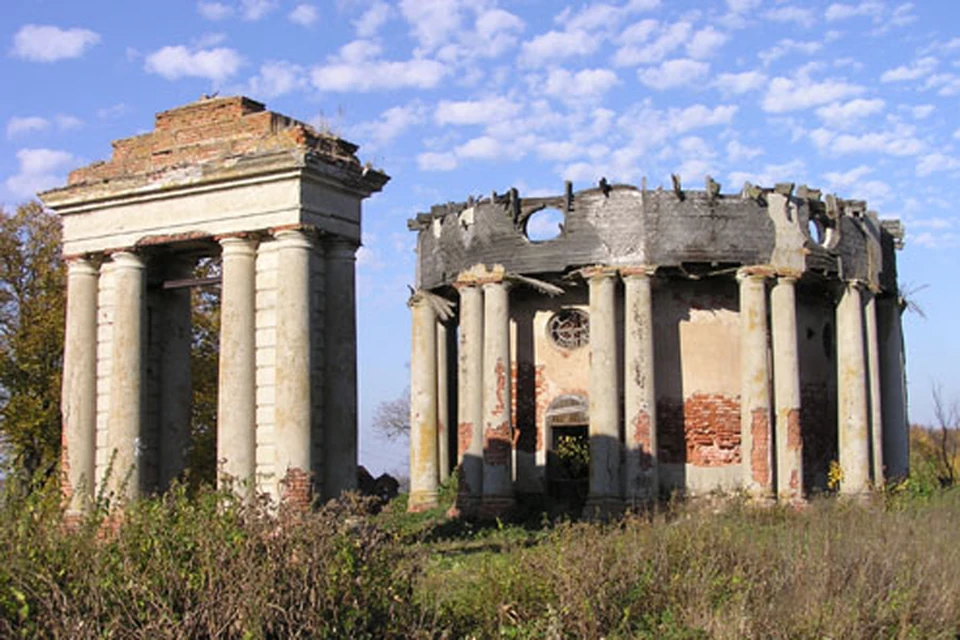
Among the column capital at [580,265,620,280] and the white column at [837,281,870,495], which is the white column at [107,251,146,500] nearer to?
the column capital at [580,265,620,280]

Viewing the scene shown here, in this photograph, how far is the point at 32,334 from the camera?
1056 inches

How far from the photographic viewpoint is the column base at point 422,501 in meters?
26.7

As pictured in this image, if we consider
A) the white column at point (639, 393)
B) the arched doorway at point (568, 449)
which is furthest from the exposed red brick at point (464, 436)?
the white column at point (639, 393)

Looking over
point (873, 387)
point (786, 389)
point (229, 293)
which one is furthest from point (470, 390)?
point (229, 293)

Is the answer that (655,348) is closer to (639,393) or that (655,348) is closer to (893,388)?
(639,393)

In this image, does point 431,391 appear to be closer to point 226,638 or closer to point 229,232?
point 229,232

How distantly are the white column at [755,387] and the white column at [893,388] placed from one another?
5.51 meters

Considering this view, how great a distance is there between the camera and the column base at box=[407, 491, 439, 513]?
26.7 metres

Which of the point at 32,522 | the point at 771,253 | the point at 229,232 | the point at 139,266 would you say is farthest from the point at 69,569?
the point at 771,253

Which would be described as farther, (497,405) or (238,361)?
(497,405)

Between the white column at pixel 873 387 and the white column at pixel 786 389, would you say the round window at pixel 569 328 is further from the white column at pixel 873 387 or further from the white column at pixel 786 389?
the white column at pixel 873 387

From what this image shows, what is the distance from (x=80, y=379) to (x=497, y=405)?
10816 millimetres

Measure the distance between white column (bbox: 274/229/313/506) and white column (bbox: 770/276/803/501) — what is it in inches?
532

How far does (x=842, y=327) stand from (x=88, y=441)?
1716 cm
